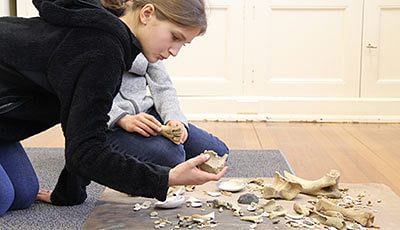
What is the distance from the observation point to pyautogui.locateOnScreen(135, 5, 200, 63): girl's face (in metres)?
0.96

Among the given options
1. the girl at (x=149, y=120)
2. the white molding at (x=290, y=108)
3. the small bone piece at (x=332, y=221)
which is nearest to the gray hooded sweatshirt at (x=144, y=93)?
the girl at (x=149, y=120)

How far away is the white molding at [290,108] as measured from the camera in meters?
2.54

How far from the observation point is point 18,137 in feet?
3.82

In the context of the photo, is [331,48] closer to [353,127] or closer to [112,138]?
[353,127]

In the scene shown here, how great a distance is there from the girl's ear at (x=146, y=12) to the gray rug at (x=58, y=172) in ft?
1.31

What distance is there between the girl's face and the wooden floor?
0.68m

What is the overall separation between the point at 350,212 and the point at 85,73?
20.5 inches

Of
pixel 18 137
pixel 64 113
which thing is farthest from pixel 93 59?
pixel 18 137

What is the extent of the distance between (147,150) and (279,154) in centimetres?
64

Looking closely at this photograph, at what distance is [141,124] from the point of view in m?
1.24

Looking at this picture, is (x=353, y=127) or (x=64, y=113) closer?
(x=64, y=113)

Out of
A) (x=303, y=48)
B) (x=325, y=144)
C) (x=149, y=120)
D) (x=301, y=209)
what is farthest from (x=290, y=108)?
(x=301, y=209)

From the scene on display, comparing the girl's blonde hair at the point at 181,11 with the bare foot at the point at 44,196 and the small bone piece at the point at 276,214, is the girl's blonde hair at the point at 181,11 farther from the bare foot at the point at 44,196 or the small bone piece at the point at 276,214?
the bare foot at the point at 44,196

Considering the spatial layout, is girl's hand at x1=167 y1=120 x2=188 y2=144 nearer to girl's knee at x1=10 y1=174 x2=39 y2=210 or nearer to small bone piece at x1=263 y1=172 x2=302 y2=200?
small bone piece at x1=263 y1=172 x2=302 y2=200
